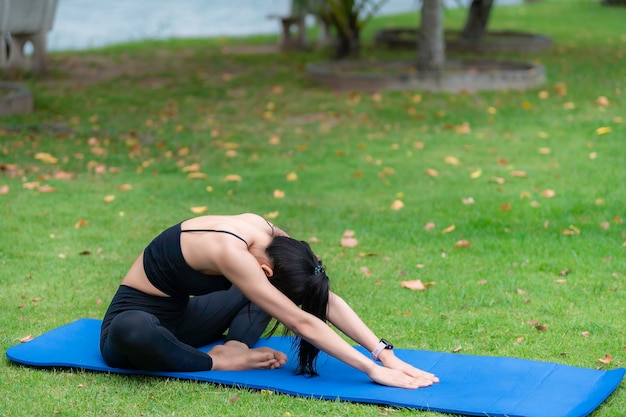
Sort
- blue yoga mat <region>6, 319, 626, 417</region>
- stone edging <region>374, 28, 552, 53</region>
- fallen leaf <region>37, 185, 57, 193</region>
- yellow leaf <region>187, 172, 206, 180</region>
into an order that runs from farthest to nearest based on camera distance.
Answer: stone edging <region>374, 28, 552, 53</region>, yellow leaf <region>187, 172, 206, 180</region>, fallen leaf <region>37, 185, 57, 193</region>, blue yoga mat <region>6, 319, 626, 417</region>

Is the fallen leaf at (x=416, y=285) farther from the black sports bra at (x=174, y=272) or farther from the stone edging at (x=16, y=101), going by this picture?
the stone edging at (x=16, y=101)

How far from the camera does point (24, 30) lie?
12477 millimetres

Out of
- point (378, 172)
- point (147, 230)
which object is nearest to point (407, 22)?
point (378, 172)

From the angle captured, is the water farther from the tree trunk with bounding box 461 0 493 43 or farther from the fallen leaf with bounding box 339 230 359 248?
the fallen leaf with bounding box 339 230 359 248

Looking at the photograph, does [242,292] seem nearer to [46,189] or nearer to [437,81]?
[46,189]

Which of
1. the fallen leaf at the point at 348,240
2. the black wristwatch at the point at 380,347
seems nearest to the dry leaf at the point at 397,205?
the fallen leaf at the point at 348,240

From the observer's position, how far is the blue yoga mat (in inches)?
144

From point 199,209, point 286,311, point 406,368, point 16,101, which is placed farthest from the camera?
point 16,101

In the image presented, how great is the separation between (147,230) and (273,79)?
20.9ft

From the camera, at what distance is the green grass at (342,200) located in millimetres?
4520

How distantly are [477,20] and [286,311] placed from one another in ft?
40.8

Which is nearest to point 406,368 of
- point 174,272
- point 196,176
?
point 174,272

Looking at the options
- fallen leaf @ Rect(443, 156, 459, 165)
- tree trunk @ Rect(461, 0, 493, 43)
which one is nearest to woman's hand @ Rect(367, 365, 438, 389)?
fallen leaf @ Rect(443, 156, 459, 165)

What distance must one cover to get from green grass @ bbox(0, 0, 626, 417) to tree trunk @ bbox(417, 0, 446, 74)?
27.8 inches
